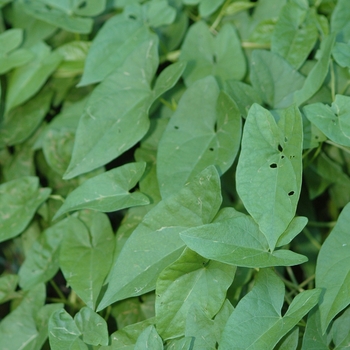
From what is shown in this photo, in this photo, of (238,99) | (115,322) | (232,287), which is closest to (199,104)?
(238,99)

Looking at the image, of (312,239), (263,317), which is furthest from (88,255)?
(312,239)

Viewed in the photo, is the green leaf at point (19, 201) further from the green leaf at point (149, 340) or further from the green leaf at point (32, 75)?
the green leaf at point (149, 340)

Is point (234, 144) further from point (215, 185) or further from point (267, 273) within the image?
point (267, 273)

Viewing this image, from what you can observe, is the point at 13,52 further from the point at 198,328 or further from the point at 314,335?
the point at 314,335

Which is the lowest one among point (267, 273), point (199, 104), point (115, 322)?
point (115, 322)

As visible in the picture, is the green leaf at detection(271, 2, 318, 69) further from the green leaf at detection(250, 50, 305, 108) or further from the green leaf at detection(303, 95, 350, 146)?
the green leaf at detection(303, 95, 350, 146)

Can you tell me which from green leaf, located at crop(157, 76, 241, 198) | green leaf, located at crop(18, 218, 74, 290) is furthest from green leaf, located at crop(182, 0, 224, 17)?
green leaf, located at crop(18, 218, 74, 290)
